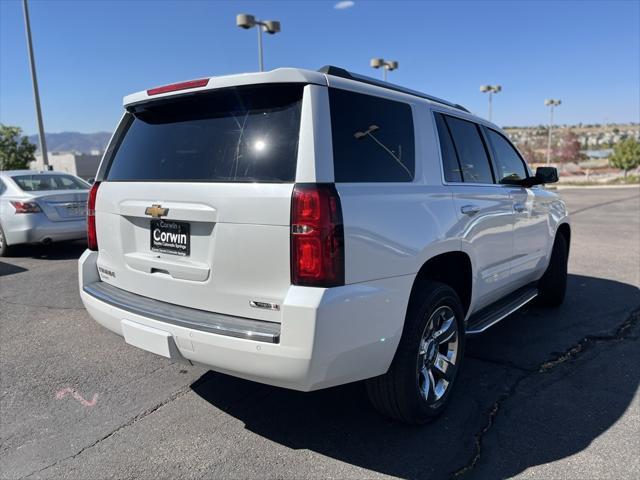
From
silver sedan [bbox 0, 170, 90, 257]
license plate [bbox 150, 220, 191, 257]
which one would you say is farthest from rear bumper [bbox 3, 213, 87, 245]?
license plate [bbox 150, 220, 191, 257]

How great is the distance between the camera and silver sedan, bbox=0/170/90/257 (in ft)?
24.8

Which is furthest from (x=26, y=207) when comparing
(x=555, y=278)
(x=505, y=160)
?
(x=555, y=278)

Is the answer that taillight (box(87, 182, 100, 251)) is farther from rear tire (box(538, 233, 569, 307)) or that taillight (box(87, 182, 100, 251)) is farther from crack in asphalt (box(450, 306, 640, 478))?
rear tire (box(538, 233, 569, 307))

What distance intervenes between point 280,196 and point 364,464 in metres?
1.52

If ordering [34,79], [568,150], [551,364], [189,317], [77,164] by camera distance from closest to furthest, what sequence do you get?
1. [189,317]
2. [551,364]
3. [34,79]
4. [77,164]
5. [568,150]

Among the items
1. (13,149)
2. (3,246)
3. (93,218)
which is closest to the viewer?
(93,218)

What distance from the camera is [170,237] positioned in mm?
2771

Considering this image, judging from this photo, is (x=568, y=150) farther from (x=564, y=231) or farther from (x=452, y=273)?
(x=452, y=273)

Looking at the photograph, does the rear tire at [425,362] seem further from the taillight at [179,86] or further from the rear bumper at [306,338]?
the taillight at [179,86]

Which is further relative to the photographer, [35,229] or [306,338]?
[35,229]

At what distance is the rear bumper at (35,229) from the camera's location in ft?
24.7

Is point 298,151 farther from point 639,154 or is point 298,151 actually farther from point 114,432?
point 639,154

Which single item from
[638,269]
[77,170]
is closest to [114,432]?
[638,269]

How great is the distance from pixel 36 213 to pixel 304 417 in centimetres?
633
